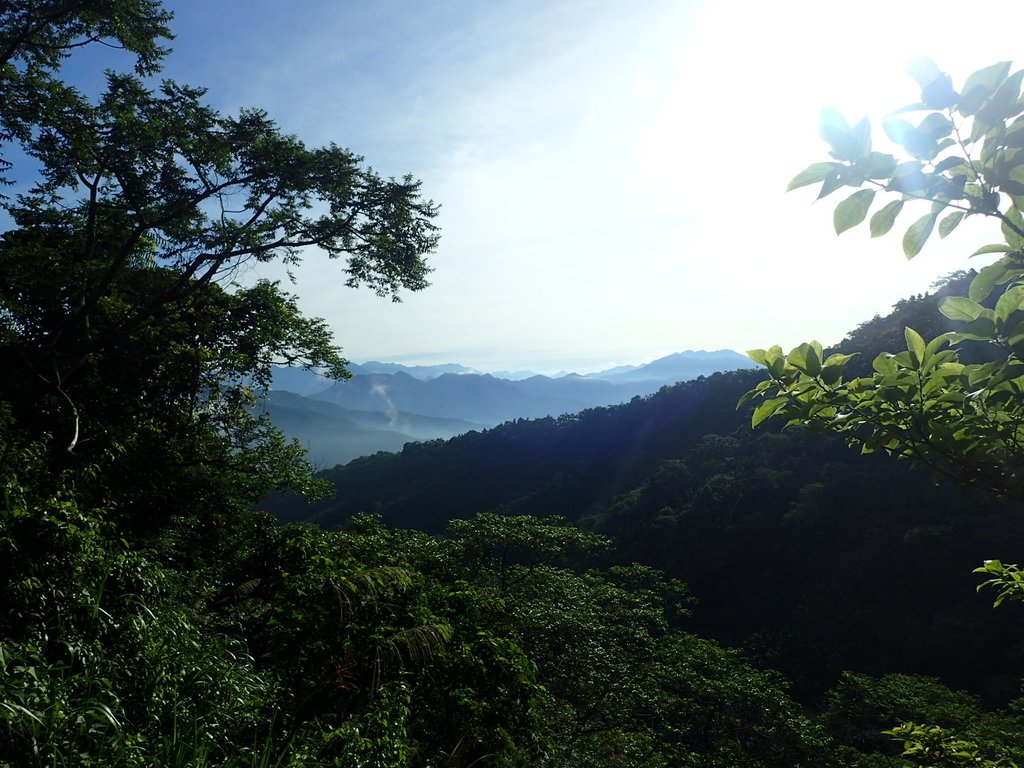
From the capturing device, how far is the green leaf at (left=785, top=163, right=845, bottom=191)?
4.32ft

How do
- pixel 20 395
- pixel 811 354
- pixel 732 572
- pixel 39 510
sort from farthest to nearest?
pixel 732 572 → pixel 20 395 → pixel 39 510 → pixel 811 354

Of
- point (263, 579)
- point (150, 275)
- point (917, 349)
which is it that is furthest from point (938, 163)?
point (150, 275)

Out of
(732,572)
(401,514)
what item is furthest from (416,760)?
(401,514)

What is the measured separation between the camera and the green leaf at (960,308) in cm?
149

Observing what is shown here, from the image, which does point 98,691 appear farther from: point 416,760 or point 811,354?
point 811,354

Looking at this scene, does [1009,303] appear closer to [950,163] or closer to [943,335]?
[943,335]

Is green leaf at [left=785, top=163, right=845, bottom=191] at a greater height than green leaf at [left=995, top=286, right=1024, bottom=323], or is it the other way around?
green leaf at [left=785, top=163, right=845, bottom=191]

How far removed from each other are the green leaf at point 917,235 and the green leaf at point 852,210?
16cm

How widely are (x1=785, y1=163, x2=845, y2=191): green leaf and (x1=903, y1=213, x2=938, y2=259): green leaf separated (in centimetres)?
27

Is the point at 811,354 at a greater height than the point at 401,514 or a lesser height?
greater

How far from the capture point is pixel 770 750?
13125mm

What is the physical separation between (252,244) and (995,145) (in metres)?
11.7

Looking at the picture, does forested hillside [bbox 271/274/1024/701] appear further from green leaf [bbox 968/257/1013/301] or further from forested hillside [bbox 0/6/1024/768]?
green leaf [bbox 968/257/1013/301]

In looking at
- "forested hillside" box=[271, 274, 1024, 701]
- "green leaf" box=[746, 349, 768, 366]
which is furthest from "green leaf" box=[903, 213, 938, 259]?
"forested hillside" box=[271, 274, 1024, 701]
